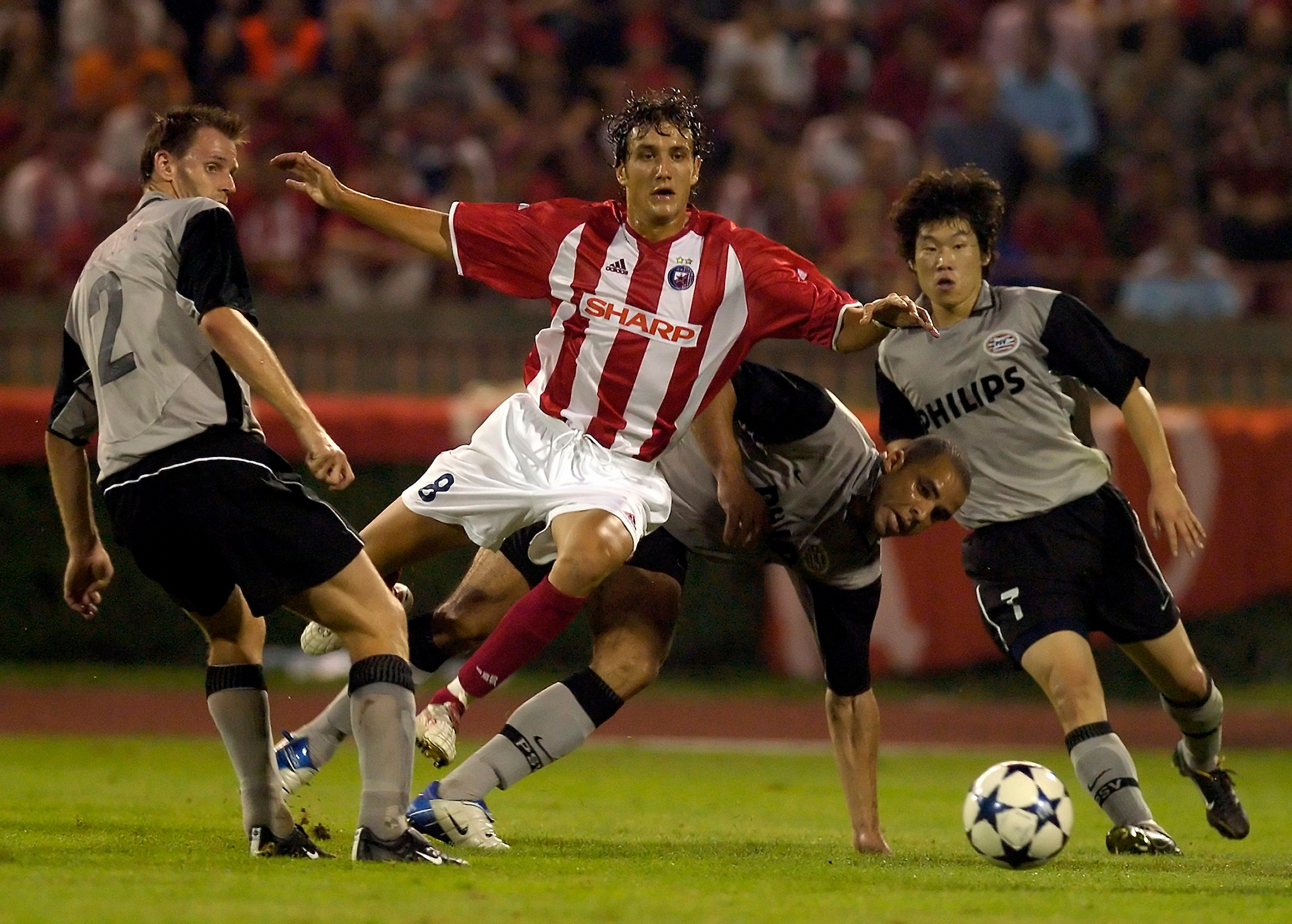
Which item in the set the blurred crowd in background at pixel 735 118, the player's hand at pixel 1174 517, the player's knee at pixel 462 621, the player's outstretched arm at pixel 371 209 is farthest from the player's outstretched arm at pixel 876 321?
the blurred crowd in background at pixel 735 118

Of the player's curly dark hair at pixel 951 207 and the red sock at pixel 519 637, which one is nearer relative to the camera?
the red sock at pixel 519 637

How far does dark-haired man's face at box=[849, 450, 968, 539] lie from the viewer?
6246 millimetres

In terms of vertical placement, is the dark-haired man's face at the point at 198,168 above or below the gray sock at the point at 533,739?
above

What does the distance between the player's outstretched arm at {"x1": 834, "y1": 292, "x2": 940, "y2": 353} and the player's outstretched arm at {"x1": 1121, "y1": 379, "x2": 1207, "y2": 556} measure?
89 centimetres

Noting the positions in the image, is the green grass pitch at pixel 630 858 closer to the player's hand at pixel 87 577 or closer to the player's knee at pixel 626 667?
the player's knee at pixel 626 667

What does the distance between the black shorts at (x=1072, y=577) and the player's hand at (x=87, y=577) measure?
3095mm

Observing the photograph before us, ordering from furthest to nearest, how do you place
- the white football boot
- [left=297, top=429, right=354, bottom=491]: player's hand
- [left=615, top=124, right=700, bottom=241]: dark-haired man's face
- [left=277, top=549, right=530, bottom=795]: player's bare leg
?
1. [left=277, top=549, right=530, bottom=795]: player's bare leg
2. [left=615, top=124, right=700, bottom=241]: dark-haired man's face
3. the white football boot
4. [left=297, top=429, right=354, bottom=491]: player's hand

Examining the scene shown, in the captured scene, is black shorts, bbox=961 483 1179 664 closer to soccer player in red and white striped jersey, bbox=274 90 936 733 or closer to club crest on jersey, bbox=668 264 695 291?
soccer player in red and white striped jersey, bbox=274 90 936 733

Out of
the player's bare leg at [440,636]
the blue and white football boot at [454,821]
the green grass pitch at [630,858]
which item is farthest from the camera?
the player's bare leg at [440,636]

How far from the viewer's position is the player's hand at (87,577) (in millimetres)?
5809

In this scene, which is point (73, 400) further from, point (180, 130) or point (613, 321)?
point (613, 321)

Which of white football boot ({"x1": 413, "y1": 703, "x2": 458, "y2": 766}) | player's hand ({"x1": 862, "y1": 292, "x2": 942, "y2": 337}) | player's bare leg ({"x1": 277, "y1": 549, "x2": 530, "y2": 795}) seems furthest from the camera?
player's bare leg ({"x1": 277, "y1": 549, "x2": 530, "y2": 795})

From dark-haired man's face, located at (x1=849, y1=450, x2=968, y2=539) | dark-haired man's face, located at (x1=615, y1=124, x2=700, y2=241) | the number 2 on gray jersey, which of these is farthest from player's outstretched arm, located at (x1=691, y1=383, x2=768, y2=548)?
the number 2 on gray jersey

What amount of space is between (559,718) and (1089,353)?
7.51 ft
